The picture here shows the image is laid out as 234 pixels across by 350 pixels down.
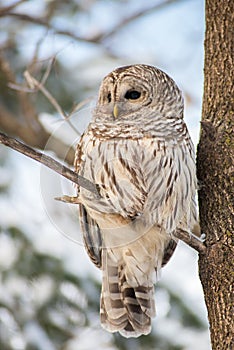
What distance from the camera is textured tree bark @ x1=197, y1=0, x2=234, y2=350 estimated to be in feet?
8.30

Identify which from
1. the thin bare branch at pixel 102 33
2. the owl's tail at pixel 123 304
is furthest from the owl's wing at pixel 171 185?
the thin bare branch at pixel 102 33

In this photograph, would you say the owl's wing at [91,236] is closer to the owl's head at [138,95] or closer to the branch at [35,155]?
the owl's head at [138,95]

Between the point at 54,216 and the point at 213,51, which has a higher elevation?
the point at 213,51

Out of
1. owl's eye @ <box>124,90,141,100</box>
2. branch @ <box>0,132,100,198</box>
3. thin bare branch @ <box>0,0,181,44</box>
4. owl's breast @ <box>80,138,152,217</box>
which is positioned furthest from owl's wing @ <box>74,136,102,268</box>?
thin bare branch @ <box>0,0,181,44</box>

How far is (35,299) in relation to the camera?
13.0ft

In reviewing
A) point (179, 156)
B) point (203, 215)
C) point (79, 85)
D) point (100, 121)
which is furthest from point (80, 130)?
point (79, 85)

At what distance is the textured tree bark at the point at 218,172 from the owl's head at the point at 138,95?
0.69 ft

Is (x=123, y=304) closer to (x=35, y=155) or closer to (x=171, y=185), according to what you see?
(x=171, y=185)

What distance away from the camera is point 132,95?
3072 mm

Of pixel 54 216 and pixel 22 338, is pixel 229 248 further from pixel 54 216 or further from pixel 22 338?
pixel 22 338

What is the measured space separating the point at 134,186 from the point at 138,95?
44 centimetres

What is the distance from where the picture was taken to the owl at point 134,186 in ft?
9.29

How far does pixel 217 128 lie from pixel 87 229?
0.74 m

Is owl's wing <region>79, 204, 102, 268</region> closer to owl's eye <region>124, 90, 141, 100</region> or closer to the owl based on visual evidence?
the owl
